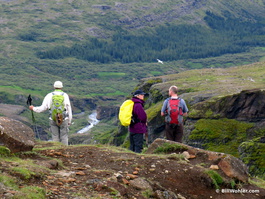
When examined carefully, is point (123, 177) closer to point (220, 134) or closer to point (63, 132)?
point (63, 132)

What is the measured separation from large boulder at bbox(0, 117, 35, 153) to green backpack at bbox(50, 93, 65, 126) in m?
3.30

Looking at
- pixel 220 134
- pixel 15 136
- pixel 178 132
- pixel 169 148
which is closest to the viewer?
pixel 15 136

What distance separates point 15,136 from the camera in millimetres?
13844

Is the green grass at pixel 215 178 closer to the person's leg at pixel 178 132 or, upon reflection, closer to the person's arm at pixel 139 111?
the person's arm at pixel 139 111

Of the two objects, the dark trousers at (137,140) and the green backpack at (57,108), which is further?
the dark trousers at (137,140)

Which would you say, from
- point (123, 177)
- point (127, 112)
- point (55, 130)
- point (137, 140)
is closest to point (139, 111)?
point (127, 112)

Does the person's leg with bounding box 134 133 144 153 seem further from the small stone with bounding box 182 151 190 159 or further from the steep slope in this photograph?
the steep slope

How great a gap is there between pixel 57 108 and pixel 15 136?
14.2ft

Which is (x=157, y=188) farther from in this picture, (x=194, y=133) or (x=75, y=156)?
(x=194, y=133)

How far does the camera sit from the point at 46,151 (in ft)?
51.2

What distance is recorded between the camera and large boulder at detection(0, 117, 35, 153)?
13.5m

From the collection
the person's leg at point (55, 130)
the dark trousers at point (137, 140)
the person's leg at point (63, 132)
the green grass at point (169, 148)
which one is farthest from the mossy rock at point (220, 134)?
the person's leg at point (55, 130)

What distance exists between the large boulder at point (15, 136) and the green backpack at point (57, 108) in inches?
130

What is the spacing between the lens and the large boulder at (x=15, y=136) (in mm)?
13516
